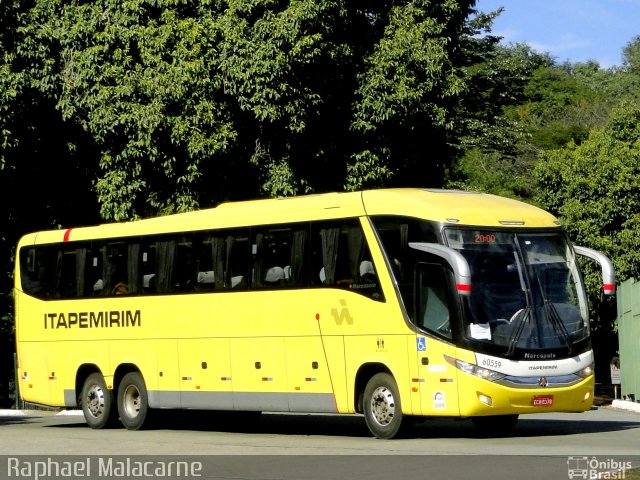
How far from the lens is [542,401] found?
690 inches

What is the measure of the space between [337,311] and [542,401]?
10.6ft

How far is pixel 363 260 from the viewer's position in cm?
1845

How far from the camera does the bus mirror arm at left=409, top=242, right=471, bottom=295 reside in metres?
16.9

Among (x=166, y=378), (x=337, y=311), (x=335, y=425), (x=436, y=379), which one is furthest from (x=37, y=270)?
(x=436, y=379)

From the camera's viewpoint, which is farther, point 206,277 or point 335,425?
point 335,425

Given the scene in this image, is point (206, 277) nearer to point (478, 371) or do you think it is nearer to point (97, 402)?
point (97, 402)

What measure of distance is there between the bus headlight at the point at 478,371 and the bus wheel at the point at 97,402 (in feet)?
26.7

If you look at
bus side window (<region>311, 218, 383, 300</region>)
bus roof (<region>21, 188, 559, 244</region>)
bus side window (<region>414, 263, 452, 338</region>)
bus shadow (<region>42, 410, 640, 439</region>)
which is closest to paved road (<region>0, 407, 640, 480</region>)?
bus shadow (<region>42, 410, 640, 439</region>)

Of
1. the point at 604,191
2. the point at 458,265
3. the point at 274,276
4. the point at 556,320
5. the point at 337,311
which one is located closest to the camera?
the point at 458,265

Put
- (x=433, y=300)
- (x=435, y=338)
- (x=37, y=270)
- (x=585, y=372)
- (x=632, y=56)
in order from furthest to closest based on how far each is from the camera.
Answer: (x=632, y=56), (x=37, y=270), (x=585, y=372), (x=433, y=300), (x=435, y=338)

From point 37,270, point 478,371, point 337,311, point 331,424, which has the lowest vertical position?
point 331,424

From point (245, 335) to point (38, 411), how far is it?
14.0 m
